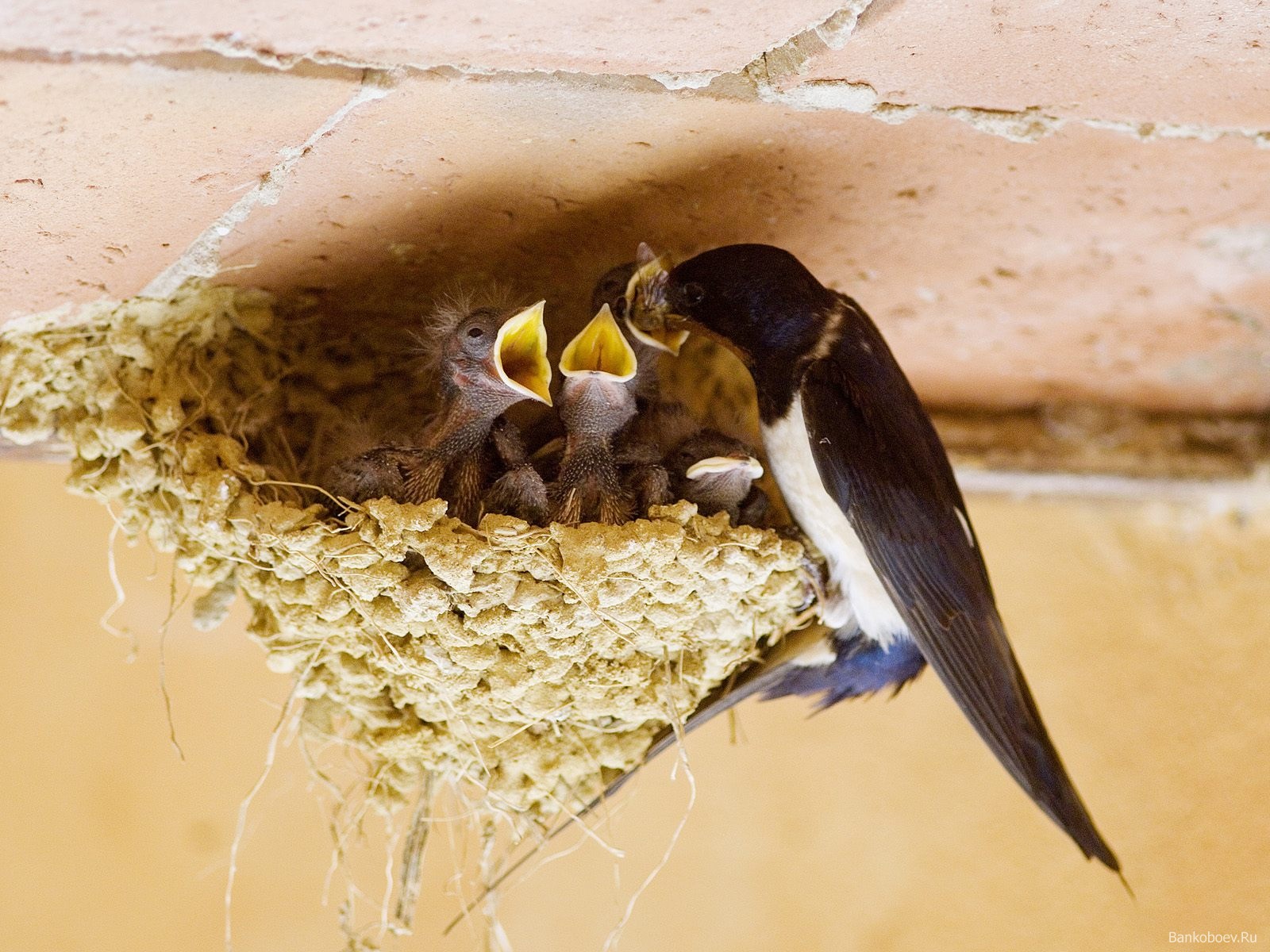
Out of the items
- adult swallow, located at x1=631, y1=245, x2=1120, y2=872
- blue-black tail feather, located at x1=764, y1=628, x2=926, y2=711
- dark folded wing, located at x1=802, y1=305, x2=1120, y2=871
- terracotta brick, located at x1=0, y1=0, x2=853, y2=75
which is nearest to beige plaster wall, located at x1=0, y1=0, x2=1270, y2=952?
terracotta brick, located at x1=0, y1=0, x2=853, y2=75

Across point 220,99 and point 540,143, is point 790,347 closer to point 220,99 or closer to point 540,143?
point 540,143

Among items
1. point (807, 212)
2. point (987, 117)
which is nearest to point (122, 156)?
point (807, 212)

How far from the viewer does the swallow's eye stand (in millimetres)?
2127

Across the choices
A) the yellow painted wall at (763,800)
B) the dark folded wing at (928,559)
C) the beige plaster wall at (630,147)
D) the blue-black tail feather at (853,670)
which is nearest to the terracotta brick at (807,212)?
the beige plaster wall at (630,147)

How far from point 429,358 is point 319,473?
0.82 ft

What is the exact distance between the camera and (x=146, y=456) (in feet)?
6.52

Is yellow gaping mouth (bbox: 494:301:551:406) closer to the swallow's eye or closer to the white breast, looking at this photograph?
the swallow's eye

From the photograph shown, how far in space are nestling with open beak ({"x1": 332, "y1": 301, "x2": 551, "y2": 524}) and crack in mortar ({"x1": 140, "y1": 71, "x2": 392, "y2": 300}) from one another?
342mm

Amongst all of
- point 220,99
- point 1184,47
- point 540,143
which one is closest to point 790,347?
point 540,143

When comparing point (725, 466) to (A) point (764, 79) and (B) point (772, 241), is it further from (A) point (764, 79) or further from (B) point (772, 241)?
(A) point (764, 79)

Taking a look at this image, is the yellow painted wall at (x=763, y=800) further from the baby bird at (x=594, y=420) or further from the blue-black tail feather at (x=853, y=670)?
the baby bird at (x=594, y=420)

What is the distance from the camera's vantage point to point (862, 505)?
1921 mm

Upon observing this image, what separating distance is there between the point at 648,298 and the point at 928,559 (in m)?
0.59

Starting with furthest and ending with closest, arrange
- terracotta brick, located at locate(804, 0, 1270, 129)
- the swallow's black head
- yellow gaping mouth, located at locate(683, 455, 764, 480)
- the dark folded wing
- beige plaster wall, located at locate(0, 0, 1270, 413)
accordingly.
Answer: the swallow's black head < yellow gaping mouth, located at locate(683, 455, 764, 480) < the dark folded wing < terracotta brick, located at locate(804, 0, 1270, 129) < beige plaster wall, located at locate(0, 0, 1270, 413)
